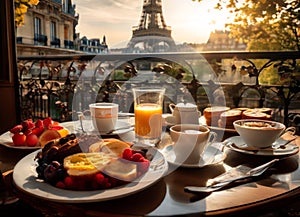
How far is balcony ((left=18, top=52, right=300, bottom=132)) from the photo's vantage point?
2074mm

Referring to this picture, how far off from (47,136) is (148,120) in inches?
15.2

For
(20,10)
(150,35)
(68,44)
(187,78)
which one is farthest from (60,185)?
(68,44)

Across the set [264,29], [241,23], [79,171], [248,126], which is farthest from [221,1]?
[79,171]

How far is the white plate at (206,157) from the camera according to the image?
87 centimetres

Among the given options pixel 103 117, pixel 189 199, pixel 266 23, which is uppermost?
pixel 266 23

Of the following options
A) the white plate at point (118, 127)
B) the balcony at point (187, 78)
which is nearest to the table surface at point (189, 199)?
the white plate at point (118, 127)

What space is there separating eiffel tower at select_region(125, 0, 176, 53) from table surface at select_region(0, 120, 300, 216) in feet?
6.13

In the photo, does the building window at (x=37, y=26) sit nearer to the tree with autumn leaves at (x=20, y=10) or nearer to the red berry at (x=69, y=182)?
the tree with autumn leaves at (x=20, y=10)

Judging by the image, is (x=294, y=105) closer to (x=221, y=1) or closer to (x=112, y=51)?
(x=221, y=1)

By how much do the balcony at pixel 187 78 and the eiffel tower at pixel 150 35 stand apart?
251 millimetres

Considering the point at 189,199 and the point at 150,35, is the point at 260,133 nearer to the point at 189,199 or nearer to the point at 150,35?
the point at 189,199

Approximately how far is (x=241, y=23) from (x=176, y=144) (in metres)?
2.46

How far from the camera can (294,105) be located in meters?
2.21

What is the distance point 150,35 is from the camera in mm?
2797
